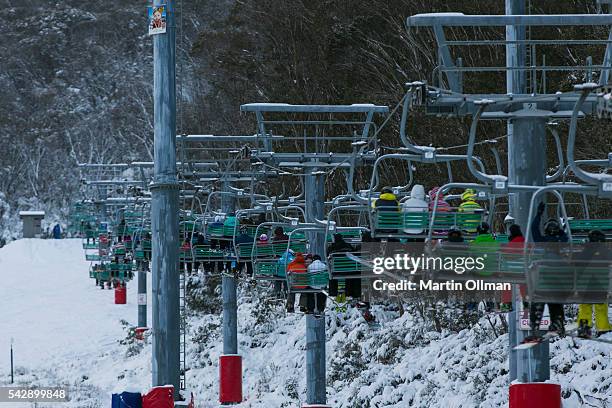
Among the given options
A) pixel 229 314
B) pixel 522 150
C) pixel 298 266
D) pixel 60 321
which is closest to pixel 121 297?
pixel 60 321

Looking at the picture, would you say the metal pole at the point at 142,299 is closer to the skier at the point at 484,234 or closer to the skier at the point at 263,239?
the skier at the point at 263,239

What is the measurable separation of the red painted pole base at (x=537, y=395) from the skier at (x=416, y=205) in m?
2.57

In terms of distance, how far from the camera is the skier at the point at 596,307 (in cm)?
1217

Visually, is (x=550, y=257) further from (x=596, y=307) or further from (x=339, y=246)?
(x=339, y=246)

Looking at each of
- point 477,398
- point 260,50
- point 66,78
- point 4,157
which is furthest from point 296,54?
point 66,78

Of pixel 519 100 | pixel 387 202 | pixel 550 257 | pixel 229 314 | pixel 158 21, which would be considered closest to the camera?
pixel 550 257

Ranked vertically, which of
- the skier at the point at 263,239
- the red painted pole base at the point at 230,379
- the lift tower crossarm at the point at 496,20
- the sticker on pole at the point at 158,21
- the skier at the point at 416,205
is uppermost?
the sticker on pole at the point at 158,21

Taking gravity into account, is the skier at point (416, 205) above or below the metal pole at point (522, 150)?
below

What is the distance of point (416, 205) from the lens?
1510cm

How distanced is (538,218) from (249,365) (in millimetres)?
30122

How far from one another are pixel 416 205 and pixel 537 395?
284 cm

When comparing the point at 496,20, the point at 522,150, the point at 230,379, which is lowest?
the point at 230,379

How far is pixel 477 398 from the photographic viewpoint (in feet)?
85.4

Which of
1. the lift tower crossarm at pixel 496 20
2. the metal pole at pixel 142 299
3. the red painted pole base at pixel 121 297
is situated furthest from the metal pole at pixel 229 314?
the red painted pole base at pixel 121 297
